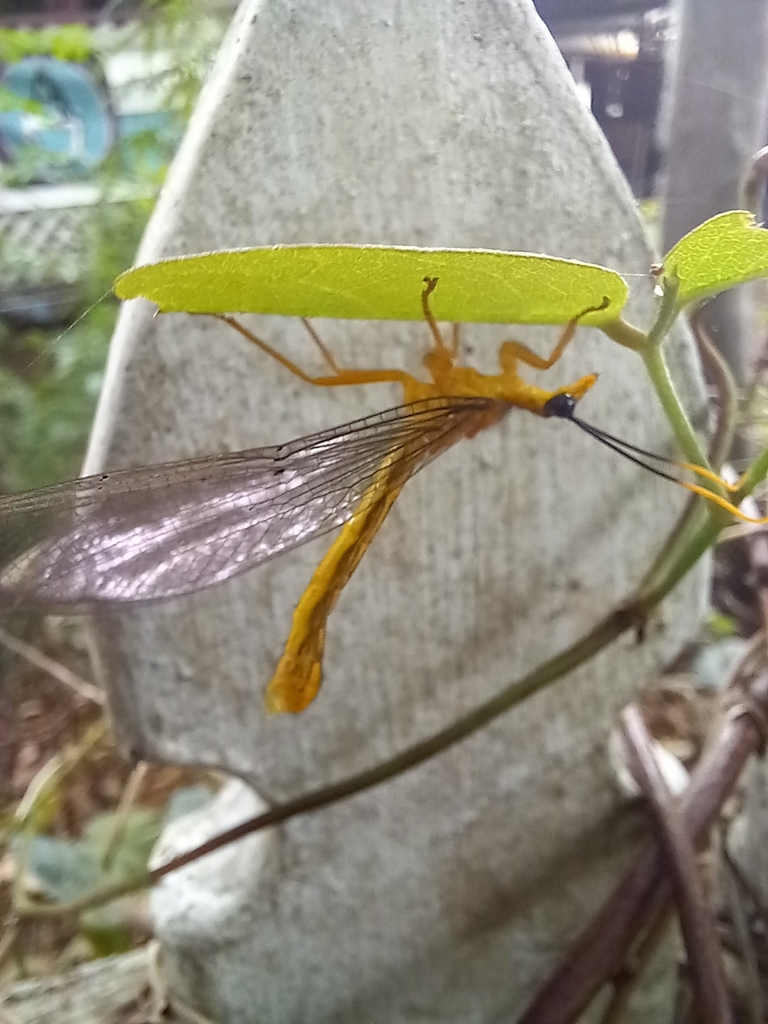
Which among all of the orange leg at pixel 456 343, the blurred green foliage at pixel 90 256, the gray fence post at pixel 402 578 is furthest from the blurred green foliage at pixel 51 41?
the orange leg at pixel 456 343

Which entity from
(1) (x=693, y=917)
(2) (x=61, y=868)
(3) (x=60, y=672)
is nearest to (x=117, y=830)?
(2) (x=61, y=868)

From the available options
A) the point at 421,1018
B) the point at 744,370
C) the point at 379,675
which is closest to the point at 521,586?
the point at 379,675

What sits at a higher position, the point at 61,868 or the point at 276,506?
the point at 276,506

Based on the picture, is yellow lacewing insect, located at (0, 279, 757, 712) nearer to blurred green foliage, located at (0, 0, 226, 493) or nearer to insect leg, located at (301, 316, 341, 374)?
insect leg, located at (301, 316, 341, 374)

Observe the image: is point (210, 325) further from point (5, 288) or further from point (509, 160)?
point (5, 288)

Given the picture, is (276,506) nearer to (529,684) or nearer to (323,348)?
(323,348)

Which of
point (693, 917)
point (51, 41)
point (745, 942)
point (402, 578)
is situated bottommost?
point (745, 942)

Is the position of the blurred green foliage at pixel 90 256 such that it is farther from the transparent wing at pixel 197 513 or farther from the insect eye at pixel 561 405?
the insect eye at pixel 561 405
